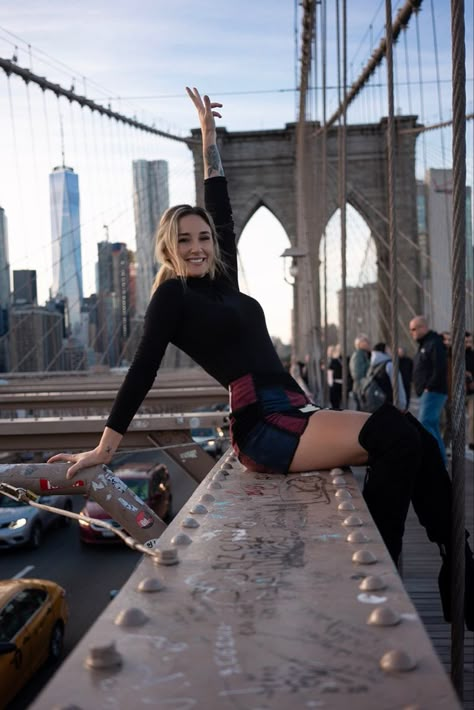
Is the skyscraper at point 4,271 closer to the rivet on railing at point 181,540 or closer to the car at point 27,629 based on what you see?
the car at point 27,629

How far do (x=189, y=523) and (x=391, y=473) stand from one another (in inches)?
23.7

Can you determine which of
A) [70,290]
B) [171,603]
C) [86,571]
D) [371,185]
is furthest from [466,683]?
[371,185]

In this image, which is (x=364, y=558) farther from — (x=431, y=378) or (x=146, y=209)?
(x=146, y=209)

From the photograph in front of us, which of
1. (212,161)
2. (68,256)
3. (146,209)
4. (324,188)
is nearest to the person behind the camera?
(212,161)

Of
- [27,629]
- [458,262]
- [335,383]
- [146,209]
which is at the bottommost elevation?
[27,629]

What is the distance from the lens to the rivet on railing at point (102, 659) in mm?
915

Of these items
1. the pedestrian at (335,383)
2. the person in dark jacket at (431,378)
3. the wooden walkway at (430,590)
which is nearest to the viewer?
the wooden walkway at (430,590)

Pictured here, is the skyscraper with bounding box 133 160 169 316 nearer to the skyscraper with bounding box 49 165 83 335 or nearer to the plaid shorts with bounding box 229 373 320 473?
the skyscraper with bounding box 49 165 83 335

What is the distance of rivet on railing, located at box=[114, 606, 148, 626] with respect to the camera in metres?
1.04

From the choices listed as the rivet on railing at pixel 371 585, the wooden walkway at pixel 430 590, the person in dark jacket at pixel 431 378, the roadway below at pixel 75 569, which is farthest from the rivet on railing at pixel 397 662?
the roadway below at pixel 75 569

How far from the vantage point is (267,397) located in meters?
2.28

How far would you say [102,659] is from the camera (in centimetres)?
92

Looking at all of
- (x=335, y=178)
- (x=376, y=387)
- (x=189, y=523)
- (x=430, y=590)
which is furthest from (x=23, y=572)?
(x=335, y=178)

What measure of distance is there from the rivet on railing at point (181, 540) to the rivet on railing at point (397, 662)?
21.7 inches
